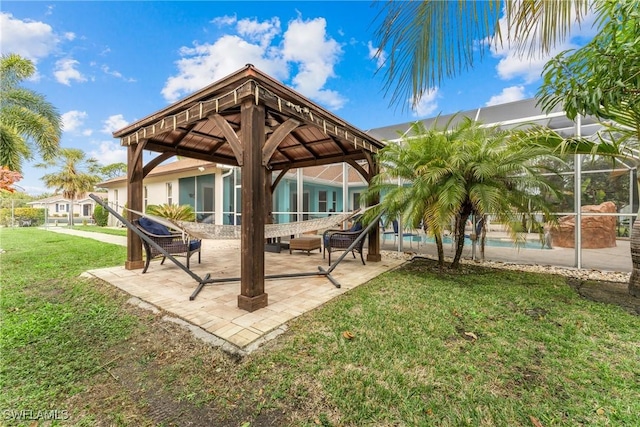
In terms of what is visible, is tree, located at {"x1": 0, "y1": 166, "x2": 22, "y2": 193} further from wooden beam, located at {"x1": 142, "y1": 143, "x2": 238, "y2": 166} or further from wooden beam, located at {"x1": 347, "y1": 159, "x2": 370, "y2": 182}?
wooden beam, located at {"x1": 347, "y1": 159, "x2": 370, "y2": 182}

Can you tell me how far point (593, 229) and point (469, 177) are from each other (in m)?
3.89

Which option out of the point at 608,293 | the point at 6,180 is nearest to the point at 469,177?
the point at 608,293

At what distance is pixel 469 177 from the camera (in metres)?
4.57

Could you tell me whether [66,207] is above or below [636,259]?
above

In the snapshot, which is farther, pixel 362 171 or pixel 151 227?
pixel 362 171

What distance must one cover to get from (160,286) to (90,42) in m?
11.6

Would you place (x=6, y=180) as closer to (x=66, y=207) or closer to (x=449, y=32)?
(x=449, y=32)

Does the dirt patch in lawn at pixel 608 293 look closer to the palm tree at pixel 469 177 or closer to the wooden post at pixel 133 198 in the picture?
the palm tree at pixel 469 177

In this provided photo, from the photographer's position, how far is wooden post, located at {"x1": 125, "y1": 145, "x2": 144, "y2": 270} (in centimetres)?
484

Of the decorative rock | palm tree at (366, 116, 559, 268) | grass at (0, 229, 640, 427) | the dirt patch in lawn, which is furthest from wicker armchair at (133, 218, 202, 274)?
the decorative rock

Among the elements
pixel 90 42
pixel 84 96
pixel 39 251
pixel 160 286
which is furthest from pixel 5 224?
pixel 160 286

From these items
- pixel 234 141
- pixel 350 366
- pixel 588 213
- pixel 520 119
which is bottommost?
pixel 350 366

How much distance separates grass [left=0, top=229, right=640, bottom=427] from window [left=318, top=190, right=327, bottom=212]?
31.8 ft

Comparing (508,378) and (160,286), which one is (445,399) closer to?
(508,378)
